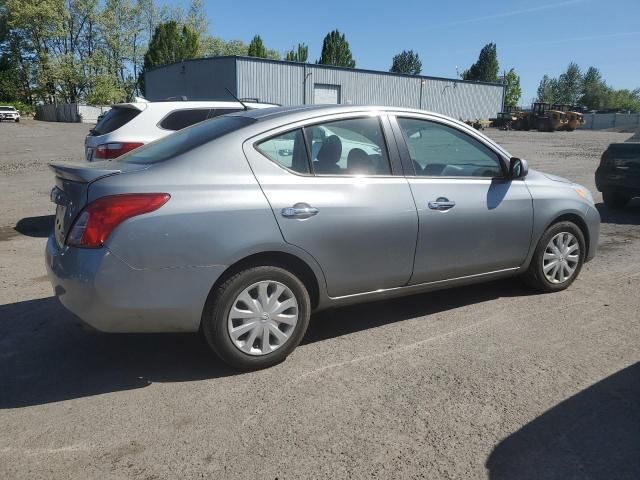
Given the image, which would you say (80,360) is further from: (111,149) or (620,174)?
(620,174)

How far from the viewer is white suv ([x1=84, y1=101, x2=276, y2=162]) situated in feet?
23.4

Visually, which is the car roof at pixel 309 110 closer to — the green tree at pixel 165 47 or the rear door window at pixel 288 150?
the rear door window at pixel 288 150

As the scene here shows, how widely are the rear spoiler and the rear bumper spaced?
42cm

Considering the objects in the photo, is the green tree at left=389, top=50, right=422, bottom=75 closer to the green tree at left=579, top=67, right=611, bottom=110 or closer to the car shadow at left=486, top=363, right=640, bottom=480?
the green tree at left=579, top=67, right=611, bottom=110

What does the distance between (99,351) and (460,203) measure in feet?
9.16

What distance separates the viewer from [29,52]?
65562 millimetres

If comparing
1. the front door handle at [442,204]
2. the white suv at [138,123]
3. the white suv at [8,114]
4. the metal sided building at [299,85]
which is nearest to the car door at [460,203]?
the front door handle at [442,204]

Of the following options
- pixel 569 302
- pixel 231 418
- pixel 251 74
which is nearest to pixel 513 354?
pixel 569 302

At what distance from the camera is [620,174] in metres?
9.17

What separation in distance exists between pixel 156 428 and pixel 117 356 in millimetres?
1012

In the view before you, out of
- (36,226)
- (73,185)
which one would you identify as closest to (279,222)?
(73,185)

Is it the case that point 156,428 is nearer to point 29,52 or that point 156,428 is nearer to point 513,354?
point 513,354

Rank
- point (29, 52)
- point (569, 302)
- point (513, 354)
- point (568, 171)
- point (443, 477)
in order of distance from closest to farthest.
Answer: point (443, 477)
point (513, 354)
point (569, 302)
point (568, 171)
point (29, 52)

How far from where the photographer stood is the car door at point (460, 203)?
4062mm
